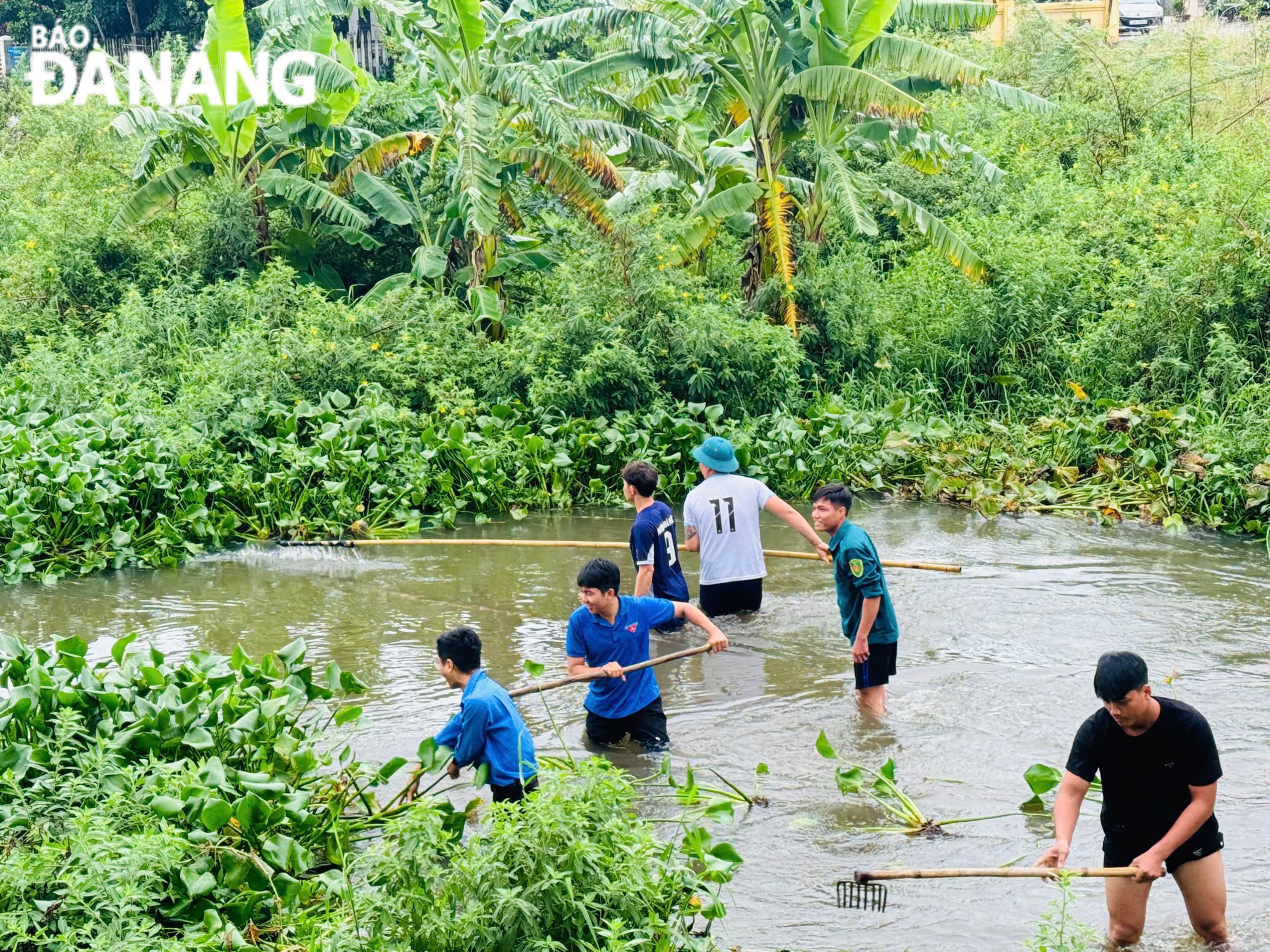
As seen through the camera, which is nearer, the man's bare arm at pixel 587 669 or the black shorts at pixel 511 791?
the black shorts at pixel 511 791

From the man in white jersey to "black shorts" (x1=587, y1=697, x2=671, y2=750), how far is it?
7.44 feet

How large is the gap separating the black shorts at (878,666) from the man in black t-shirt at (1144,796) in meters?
2.66

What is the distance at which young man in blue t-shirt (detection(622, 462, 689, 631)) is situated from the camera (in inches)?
338

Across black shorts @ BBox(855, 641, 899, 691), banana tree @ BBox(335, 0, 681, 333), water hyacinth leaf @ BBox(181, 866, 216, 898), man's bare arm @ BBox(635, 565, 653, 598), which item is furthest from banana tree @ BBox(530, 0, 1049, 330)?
water hyacinth leaf @ BBox(181, 866, 216, 898)

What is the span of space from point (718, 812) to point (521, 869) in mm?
1650

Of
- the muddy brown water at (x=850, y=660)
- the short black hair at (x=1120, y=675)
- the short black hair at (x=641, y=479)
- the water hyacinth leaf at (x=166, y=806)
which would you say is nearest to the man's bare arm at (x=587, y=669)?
the muddy brown water at (x=850, y=660)

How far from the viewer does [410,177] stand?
59.2 feet

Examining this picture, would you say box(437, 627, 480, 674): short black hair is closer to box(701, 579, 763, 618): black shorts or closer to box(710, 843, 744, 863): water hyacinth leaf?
box(710, 843, 744, 863): water hyacinth leaf

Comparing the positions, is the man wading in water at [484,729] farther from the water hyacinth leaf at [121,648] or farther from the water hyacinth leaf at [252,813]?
the water hyacinth leaf at [121,648]

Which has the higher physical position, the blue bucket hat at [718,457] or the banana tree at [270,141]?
the banana tree at [270,141]

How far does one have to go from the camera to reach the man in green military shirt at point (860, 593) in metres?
7.36

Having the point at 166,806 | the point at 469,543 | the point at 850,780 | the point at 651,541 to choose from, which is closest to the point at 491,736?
the point at 166,806

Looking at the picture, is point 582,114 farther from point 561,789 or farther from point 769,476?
point 561,789

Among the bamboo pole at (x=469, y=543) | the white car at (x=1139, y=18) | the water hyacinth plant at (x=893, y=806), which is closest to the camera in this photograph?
the water hyacinth plant at (x=893, y=806)
